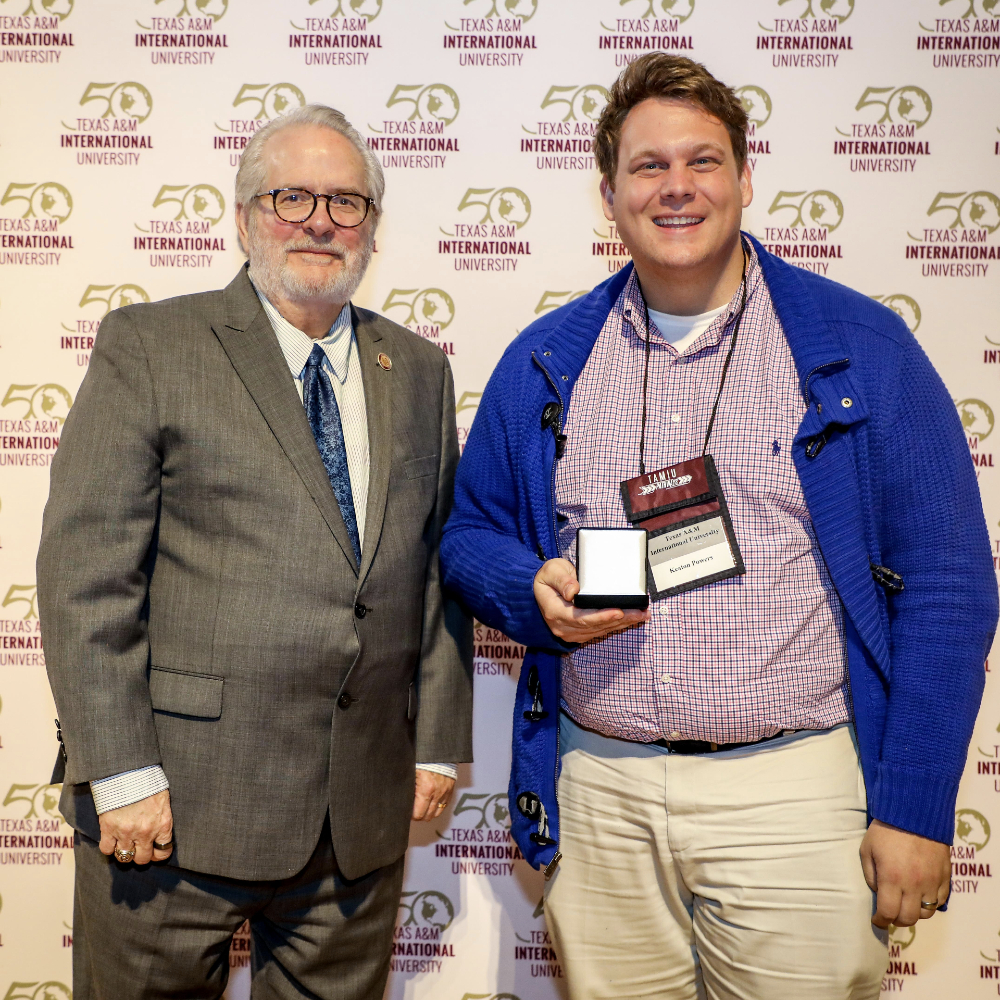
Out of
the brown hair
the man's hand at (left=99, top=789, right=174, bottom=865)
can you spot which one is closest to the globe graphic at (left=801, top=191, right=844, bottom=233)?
the brown hair

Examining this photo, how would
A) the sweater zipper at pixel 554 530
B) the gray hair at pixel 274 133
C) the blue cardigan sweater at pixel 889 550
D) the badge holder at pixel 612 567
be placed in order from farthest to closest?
the gray hair at pixel 274 133 → the sweater zipper at pixel 554 530 → the blue cardigan sweater at pixel 889 550 → the badge holder at pixel 612 567

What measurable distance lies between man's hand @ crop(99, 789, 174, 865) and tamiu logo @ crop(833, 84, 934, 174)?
7.90 feet

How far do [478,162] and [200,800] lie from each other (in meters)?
1.85

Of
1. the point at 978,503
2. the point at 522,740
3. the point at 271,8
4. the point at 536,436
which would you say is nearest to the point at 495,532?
the point at 536,436

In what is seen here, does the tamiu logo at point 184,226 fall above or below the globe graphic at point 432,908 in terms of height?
above

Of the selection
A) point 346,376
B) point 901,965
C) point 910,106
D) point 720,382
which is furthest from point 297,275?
point 901,965

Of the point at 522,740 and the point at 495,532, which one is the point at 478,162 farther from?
the point at 522,740

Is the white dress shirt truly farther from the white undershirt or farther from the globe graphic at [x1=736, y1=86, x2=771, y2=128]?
the globe graphic at [x1=736, y1=86, x2=771, y2=128]

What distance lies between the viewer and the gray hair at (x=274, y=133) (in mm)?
1951

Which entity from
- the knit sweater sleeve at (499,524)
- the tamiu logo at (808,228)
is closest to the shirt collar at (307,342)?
the knit sweater sleeve at (499,524)

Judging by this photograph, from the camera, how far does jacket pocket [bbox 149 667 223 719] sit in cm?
172

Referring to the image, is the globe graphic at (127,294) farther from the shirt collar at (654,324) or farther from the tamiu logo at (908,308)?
the tamiu logo at (908,308)

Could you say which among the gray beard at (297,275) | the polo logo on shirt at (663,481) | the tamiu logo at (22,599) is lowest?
the tamiu logo at (22,599)

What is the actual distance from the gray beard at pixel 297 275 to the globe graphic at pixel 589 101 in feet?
3.22
